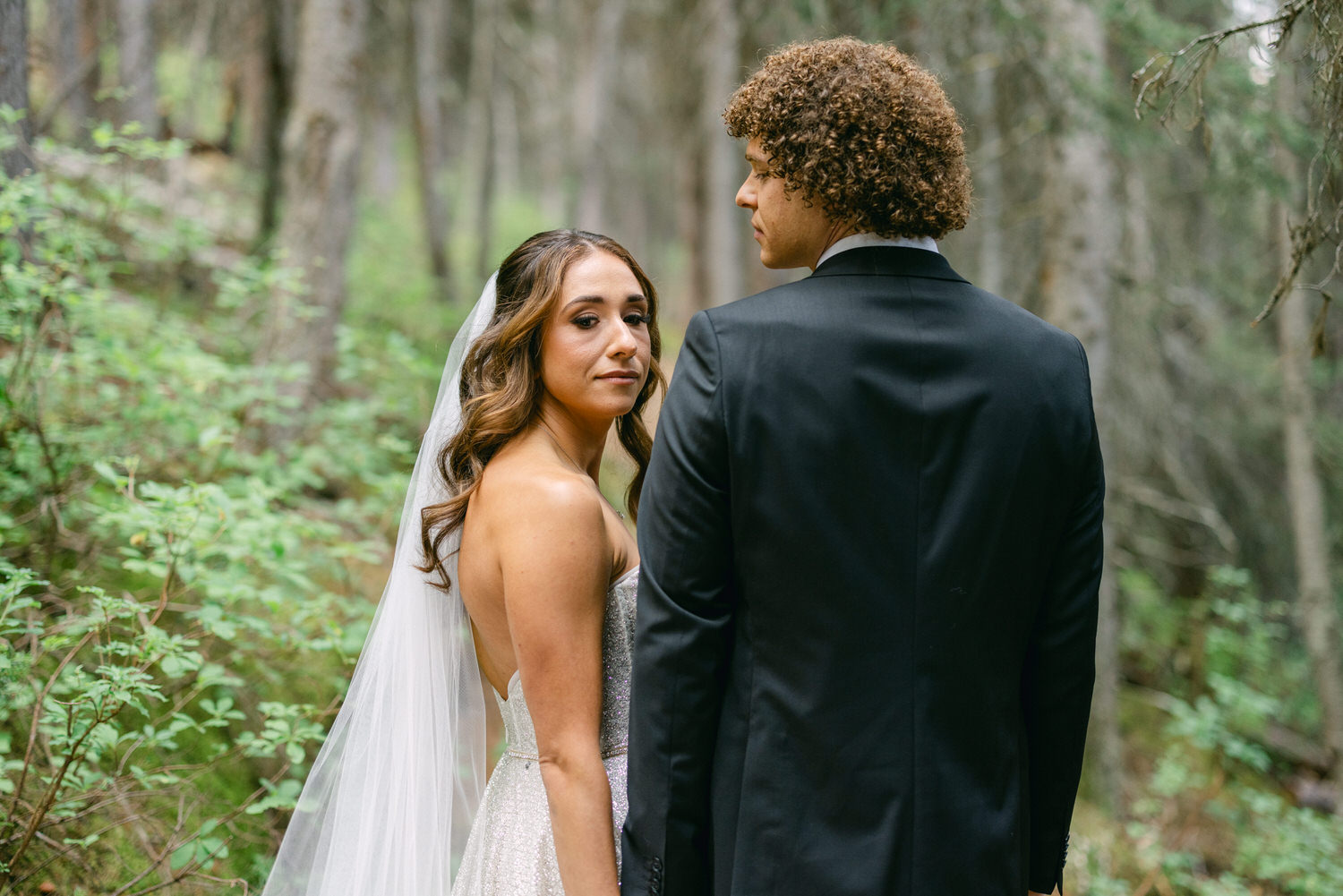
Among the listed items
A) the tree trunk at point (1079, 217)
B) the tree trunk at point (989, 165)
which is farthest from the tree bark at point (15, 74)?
the tree trunk at point (989, 165)

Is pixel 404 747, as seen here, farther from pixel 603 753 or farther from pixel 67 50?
pixel 67 50

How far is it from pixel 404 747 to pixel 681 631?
1000mm

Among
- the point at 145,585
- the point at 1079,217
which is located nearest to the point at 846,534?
the point at 145,585

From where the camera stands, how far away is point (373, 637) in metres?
2.36

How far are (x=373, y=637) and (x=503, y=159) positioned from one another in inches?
1065

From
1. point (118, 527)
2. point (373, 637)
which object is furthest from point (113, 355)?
point (373, 637)

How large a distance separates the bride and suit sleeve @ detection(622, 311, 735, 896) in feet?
0.60

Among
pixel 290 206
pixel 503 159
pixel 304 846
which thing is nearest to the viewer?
pixel 304 846

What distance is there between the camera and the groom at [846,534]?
1.62 metres

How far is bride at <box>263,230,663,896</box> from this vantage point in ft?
6.10

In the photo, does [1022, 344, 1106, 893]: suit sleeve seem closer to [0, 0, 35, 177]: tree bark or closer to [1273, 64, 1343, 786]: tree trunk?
[0, 0, 35, 177]: tree bark

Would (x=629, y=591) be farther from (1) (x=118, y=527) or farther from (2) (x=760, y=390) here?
(1) (x=118, y=527)

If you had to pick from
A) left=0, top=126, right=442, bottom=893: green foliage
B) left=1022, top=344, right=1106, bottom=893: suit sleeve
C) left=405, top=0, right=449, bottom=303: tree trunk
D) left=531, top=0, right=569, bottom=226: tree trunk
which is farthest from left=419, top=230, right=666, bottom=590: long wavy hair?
left=531, top=0, right=569, bottom=226: tree trunk

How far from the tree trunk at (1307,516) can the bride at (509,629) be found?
7.01 meters
